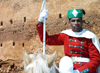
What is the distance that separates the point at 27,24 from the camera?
21.4 feet

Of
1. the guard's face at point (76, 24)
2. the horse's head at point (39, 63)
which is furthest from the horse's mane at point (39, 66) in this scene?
the guard's face at point (76, 24)

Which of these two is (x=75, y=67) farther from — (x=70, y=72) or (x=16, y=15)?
(x=16, y=15)

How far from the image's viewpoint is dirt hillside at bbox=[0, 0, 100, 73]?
16.7 feet

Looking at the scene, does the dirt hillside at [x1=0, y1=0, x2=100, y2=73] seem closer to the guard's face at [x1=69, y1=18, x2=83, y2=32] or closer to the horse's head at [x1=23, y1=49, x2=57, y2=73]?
the guard's face at [x1=69, y1=18, x2=83, y2=32]

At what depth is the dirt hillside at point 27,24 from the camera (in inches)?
200

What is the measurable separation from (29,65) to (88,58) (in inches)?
40.9

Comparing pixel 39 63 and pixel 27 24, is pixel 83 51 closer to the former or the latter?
pixel 39 63

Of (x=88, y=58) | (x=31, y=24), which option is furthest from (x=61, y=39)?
(x=31, y=24)

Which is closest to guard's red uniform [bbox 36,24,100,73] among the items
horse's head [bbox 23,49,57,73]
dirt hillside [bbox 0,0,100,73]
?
horse's head [bbox 23,49,57,73]

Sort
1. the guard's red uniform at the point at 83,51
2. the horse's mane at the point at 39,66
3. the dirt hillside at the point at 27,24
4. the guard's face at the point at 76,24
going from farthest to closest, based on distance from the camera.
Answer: the dirt hillside at the point at 27,24
the guard's face at the point at 76,24
the guard's red uniform at the point at 83,51
the horse's mane at the point at 39,66

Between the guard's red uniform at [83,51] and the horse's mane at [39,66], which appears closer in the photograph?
the horse's mane at [39,66]

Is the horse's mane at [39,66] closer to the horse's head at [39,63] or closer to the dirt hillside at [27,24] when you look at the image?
the horse's head at [39,63]

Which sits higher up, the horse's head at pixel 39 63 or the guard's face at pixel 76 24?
the guard's face at pixel 76 24

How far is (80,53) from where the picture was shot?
6.84 ft
